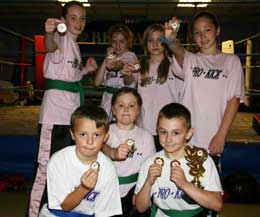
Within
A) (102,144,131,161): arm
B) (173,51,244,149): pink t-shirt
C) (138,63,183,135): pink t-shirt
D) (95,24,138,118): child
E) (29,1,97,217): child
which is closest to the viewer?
(102,144,131,161): arm

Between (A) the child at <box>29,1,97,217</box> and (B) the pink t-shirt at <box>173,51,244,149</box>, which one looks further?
(A) the child at <box>29,1,97,217</box>

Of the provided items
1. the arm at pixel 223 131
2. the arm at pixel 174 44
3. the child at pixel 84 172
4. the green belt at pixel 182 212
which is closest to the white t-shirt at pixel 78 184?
the child at pixel 84 172

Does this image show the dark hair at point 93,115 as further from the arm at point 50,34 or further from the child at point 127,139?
the arm at point 50,34

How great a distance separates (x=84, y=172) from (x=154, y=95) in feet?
2.55

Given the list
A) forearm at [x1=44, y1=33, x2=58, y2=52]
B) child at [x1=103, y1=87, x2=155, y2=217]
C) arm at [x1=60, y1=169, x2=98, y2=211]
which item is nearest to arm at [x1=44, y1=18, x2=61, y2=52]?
forearm at [x1=44, y1=33, x2=58, y2=52]

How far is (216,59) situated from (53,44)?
0.85 m

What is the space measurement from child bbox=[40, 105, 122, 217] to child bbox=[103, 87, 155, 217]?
0.28m

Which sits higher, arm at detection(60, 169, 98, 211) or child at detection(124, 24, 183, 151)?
child at detection(124, 24, 183, 151)

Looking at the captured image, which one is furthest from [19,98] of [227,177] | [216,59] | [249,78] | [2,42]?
[216,59]

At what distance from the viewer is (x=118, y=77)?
250cm

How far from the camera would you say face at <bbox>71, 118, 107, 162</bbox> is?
1.64 m

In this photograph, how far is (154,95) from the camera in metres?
2.28

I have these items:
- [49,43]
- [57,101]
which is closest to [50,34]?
[49,43]

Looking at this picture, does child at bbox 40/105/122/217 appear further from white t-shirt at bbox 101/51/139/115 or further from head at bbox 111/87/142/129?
white t-shirt at bbox 101/51/139/115
